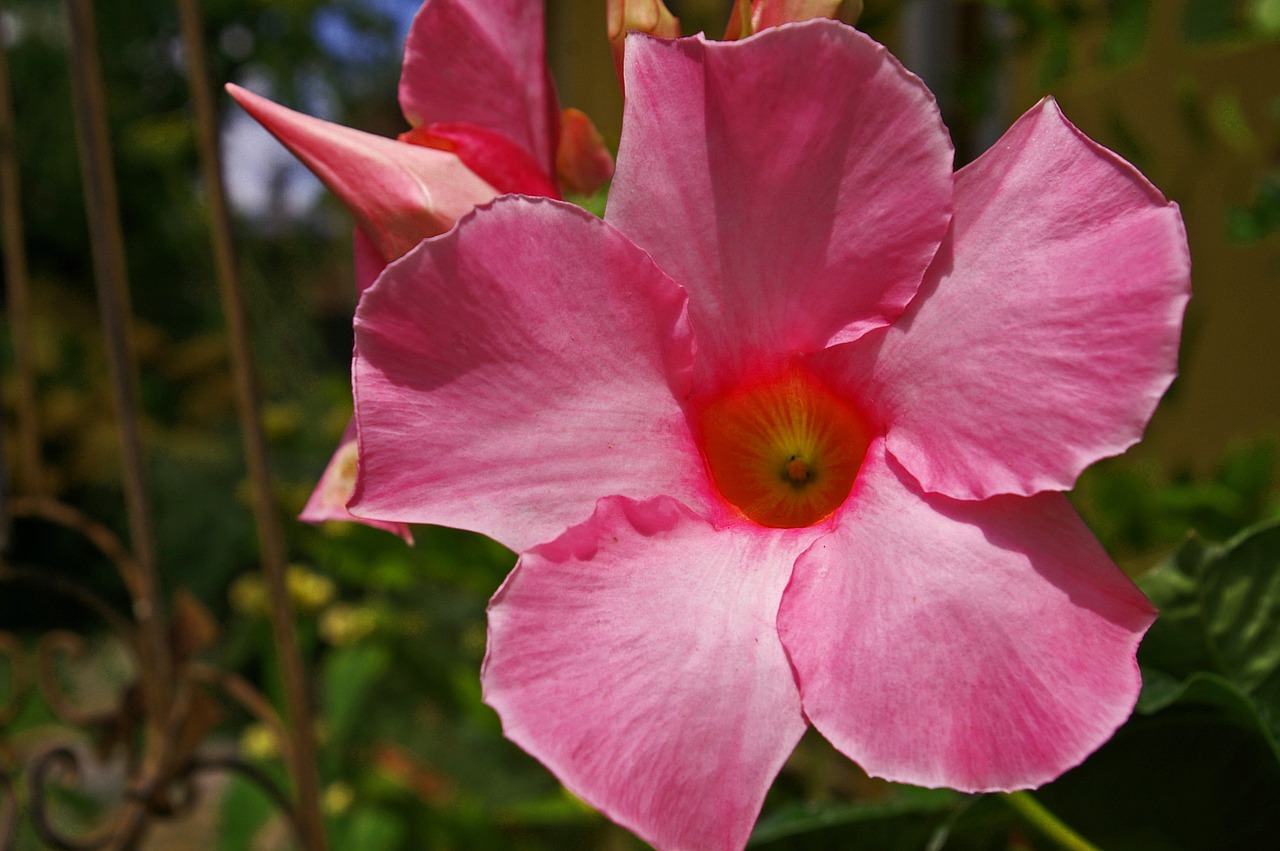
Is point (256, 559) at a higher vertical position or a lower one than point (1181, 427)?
lower

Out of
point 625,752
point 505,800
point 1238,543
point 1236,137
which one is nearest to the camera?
point 625,752

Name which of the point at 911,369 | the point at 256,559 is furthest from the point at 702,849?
the point at 256,559

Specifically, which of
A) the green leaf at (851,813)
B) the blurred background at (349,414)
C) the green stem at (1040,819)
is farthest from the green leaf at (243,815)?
the green stem at (1040,819)

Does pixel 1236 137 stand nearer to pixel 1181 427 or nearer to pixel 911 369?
pixel 1181 427

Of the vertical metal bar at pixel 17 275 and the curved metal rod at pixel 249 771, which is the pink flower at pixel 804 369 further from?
the vertical metal bar at pixel 17 275

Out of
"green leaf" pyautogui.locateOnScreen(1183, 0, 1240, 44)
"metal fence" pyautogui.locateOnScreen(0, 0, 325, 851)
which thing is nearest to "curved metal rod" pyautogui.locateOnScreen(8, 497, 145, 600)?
"metal fence" pyautogui.locateOnScreen(0, 0, 325, 851)

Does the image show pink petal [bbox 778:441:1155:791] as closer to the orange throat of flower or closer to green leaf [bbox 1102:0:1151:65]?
the orange throat of flower
